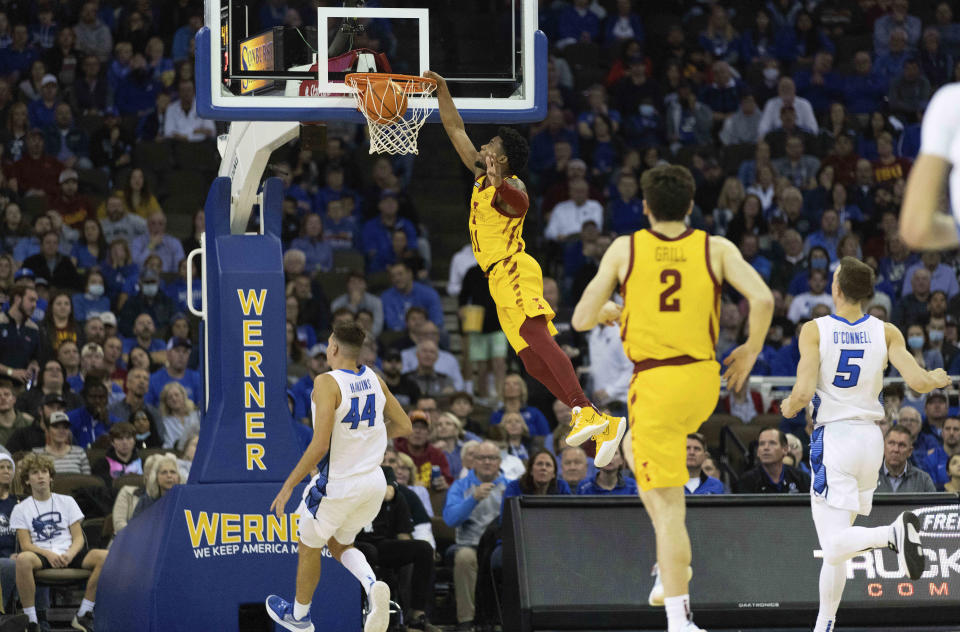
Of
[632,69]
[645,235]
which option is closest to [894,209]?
[632,69]

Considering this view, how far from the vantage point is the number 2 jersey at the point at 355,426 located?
30.3 feet

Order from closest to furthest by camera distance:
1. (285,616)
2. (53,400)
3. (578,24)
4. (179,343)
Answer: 1. (285,616)
2. (53,400)
3. (179,343)
4. (578,24)

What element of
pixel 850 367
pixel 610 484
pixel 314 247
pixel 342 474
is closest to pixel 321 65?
pixel 342 474

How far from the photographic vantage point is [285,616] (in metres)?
9.41

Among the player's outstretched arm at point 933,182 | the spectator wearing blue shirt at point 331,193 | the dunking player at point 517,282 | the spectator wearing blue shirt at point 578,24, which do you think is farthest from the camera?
the spectator wearing blue shirt at point 578,24

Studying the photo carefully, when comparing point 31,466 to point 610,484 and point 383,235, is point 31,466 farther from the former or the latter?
point 383,235

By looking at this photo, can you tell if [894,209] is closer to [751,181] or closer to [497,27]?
[751,181]

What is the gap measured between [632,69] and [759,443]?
9294 mm

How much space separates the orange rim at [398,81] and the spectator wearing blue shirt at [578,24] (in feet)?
40.4

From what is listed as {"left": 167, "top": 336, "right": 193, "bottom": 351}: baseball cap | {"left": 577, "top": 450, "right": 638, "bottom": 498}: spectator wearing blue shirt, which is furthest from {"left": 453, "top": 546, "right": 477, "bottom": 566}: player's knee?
{"left": 167, "top": 336, "right": 193, "bottom": 351}: baseball cap

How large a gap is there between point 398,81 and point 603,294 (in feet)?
9.29

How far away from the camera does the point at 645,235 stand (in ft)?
24.4

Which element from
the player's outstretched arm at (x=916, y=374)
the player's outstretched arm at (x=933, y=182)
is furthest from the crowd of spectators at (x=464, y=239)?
the player's outstretched arm at (x=933, y=182)

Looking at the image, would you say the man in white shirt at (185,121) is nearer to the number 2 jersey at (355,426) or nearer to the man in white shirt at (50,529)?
the man in white shirt at (50,529)
